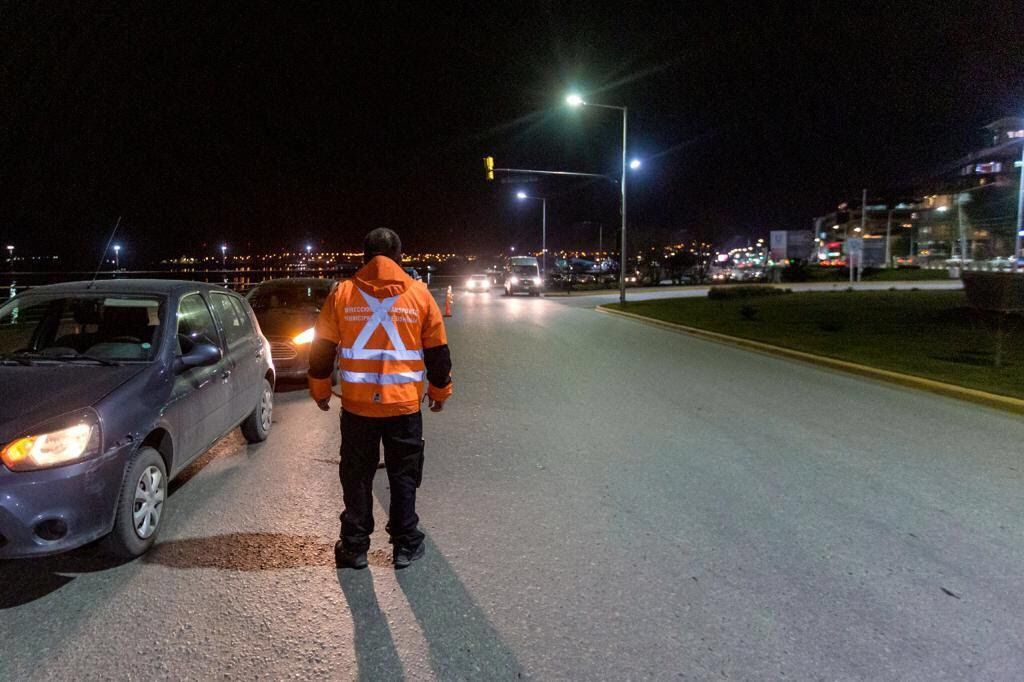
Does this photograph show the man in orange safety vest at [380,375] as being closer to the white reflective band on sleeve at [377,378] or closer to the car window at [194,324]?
the white reflective band on sleeve at [377,378]

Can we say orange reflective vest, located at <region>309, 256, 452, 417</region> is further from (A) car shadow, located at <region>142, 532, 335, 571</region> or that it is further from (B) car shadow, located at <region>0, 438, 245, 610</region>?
(B) car shadow, located at <region>0, 438, 245, 610</region>

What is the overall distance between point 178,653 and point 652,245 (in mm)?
83253

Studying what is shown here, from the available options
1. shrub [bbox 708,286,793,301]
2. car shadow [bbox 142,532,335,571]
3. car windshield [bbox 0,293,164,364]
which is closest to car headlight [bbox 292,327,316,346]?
car windshield [bbox 0,293,164,364]

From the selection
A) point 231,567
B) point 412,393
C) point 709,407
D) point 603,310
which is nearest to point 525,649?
point 412,393

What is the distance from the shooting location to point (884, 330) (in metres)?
16.8

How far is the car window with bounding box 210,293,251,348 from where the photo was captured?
6266 millimetres

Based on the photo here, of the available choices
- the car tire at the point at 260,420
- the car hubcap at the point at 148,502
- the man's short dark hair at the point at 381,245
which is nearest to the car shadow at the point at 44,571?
the car hubcap at the point at 148,502

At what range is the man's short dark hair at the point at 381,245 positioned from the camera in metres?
4.04

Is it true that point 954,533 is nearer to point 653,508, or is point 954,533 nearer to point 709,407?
point 653,508

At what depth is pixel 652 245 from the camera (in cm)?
8344

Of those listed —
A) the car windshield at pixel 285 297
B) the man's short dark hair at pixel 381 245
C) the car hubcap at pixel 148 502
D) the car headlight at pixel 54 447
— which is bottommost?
the car hubcap at pixel 148 502

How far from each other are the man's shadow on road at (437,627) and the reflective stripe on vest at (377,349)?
111cm

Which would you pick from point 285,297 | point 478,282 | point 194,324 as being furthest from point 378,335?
point 478,282

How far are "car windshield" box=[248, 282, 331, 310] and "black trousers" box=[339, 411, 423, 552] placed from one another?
7791 millimetres
